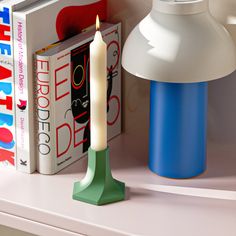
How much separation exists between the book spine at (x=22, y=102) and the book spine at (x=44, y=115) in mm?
12

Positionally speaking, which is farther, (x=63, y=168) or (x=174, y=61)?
(x=63, y=168)

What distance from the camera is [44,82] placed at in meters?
1.02

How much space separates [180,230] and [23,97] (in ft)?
0.92

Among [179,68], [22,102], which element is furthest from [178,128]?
[22,102]

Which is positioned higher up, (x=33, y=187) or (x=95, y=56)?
(x=95, y=56)

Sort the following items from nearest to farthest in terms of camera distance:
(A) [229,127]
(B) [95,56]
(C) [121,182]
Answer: (B) [95,56] → (C) [121,182] → (A) [229,127]

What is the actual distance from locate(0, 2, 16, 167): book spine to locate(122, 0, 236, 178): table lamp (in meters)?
0.15

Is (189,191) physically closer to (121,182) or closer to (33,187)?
(121,182)

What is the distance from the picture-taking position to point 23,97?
104 cm

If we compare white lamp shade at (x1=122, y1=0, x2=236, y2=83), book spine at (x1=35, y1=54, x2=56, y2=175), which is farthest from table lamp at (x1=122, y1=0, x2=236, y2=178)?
book spine at (x1=35, y1=54, x2=56, y2=175)

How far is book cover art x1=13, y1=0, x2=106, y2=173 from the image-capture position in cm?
100

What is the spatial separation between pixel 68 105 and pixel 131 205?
17 cm

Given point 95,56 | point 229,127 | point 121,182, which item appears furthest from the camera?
point 229,127


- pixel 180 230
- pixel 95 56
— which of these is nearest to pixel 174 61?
pixel 95 56
